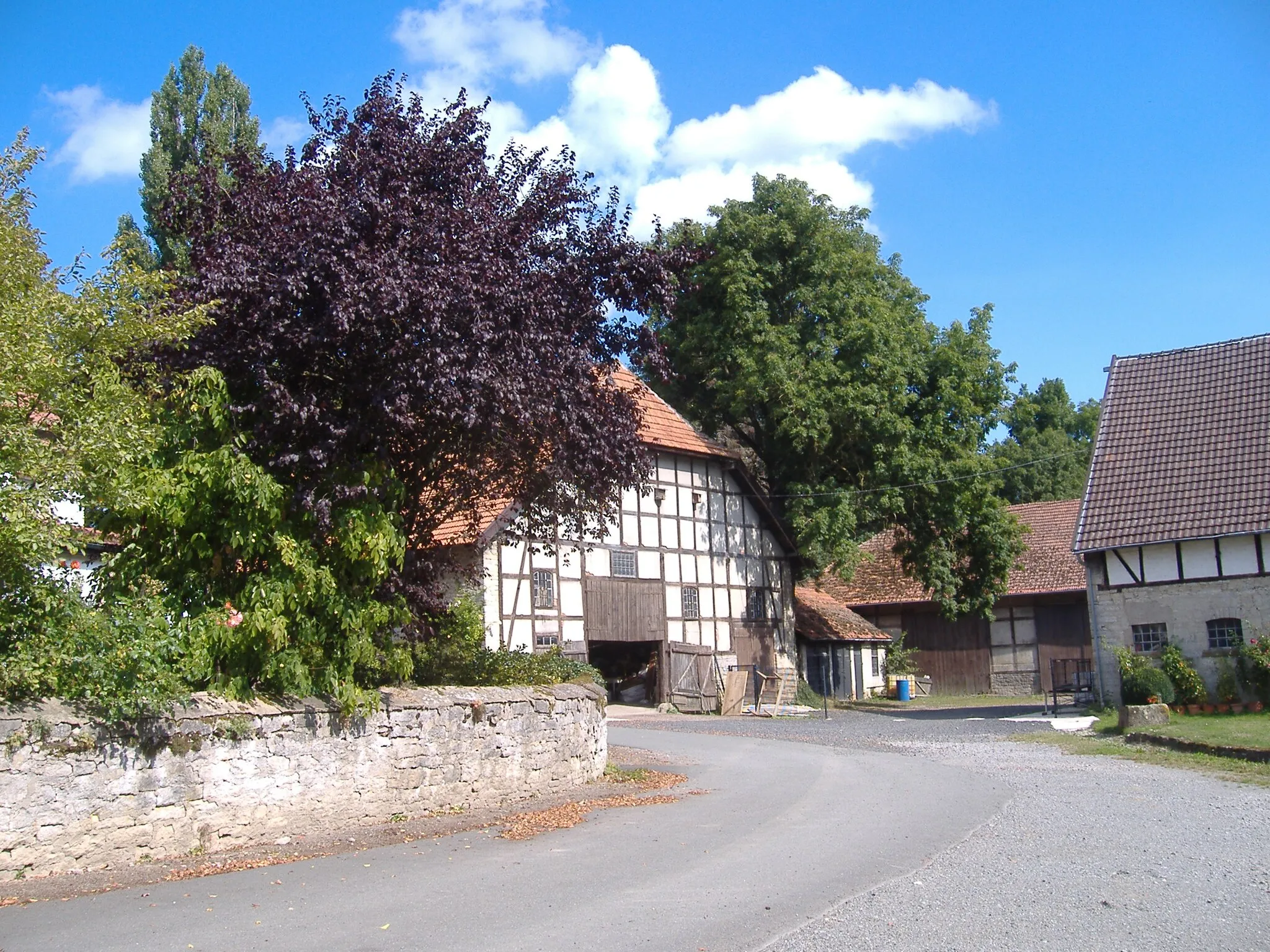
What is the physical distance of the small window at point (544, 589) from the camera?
26.9 metres

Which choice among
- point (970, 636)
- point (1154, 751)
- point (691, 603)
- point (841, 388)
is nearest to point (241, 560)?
point (1154, 751)

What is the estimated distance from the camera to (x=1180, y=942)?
6785 mm

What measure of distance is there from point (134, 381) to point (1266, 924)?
10544mm

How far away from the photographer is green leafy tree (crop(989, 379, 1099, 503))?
63750 mm

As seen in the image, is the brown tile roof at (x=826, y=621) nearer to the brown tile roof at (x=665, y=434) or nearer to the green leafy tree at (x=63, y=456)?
the brown tile roof at (x=665, y=434)

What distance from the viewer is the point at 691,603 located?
3088cm

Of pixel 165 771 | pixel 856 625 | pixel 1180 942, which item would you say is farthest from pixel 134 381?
pixel 856 625

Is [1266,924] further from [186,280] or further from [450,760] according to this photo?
[186,280]

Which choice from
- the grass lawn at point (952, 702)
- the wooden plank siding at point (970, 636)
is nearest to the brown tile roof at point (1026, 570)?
the wooden plank siding at point (970, 636)

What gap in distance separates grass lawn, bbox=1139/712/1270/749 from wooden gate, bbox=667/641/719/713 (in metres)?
11.5

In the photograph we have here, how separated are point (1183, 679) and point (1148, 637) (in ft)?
5.28

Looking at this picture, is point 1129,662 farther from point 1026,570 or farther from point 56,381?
point 56,381

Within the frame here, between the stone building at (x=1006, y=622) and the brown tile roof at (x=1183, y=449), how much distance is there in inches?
388

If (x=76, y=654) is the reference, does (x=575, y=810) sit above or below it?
below
